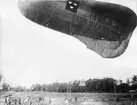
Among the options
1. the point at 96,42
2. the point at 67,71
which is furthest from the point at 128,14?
the point at 67,71

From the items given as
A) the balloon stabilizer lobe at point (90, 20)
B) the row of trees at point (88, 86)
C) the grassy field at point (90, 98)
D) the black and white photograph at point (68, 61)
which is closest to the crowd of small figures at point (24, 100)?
the black and white photograph at point (68, 61)

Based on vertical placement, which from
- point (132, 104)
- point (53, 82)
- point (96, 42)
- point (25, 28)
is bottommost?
point (132, 104)

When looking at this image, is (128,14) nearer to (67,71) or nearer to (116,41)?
(116,41)

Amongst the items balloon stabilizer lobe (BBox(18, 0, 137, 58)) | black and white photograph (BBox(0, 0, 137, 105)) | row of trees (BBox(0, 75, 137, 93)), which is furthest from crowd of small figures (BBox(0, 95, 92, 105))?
balloon stabilizer lobe (BBox(18, 0, 137, 58))

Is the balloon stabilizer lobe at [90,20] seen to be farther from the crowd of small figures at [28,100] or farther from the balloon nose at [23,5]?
the crowd of small figures at [28,100]

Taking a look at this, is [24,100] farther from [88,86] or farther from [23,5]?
[23,5]

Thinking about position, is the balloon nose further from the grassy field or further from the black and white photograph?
the grassy field
